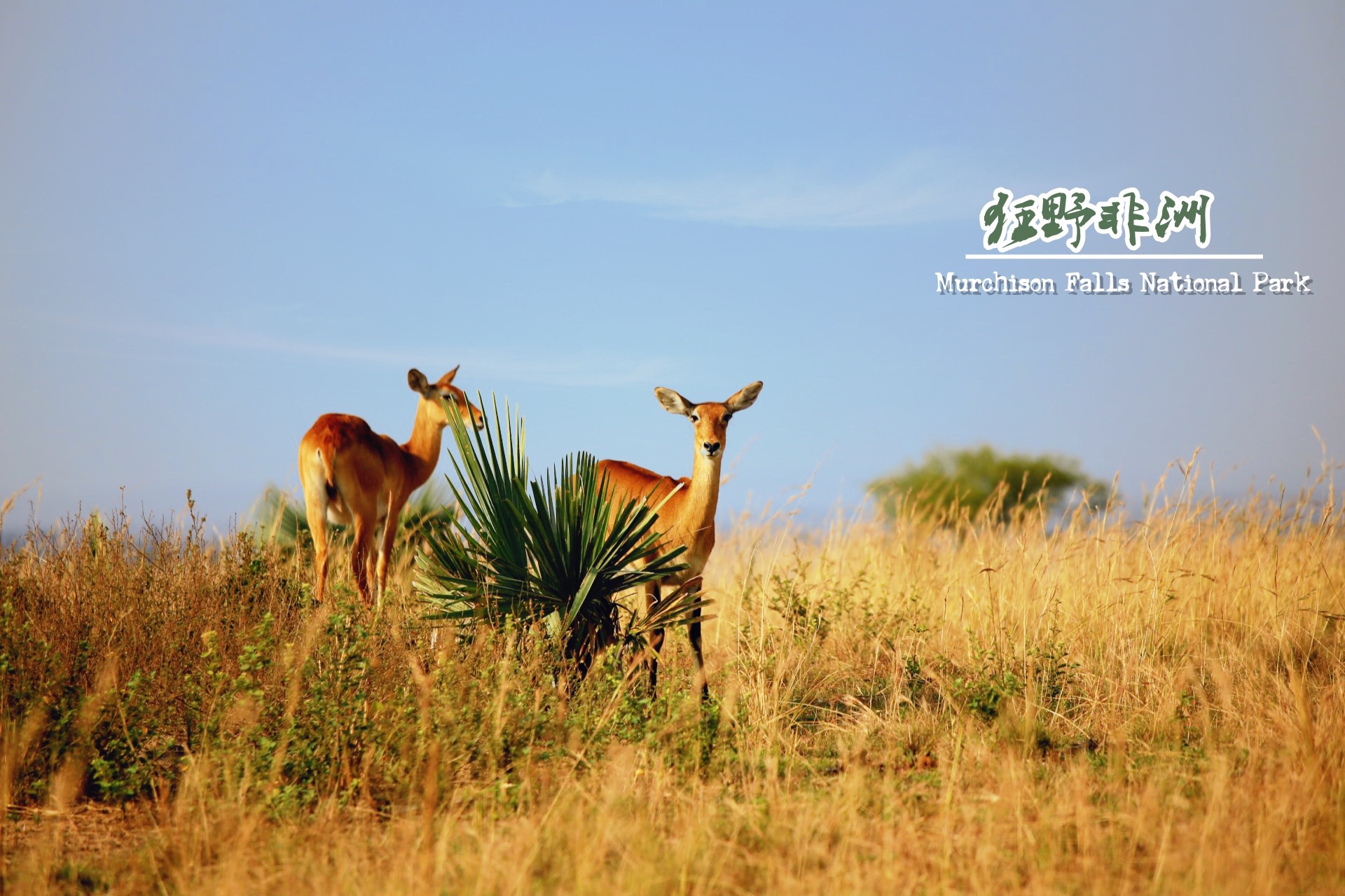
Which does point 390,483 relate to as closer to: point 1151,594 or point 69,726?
point 69,726

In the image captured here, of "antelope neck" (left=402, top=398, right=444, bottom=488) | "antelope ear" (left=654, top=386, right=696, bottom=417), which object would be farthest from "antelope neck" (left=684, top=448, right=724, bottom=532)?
"antelope neck" (left=402, top=398, right=444, bottom=488)

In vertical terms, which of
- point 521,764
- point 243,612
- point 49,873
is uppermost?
point 243,612

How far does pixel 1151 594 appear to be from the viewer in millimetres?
8172

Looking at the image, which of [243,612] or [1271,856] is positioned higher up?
[243,612]

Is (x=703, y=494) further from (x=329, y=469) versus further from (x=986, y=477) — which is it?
(x=986, y=477)

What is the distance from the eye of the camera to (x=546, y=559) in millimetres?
6230

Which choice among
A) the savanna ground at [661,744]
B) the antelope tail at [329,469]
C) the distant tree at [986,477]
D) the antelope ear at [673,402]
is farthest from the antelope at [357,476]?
the distant tree at [986,477]

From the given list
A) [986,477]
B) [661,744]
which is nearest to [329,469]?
[661,744]

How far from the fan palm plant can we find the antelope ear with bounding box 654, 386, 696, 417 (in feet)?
4.11

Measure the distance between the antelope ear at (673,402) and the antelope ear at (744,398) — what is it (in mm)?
278

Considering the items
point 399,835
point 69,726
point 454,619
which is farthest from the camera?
point 454,619

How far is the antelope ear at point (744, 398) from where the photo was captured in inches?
292

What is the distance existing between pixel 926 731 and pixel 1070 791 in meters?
1.31

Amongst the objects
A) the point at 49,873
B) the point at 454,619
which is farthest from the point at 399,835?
the point at 454,619
